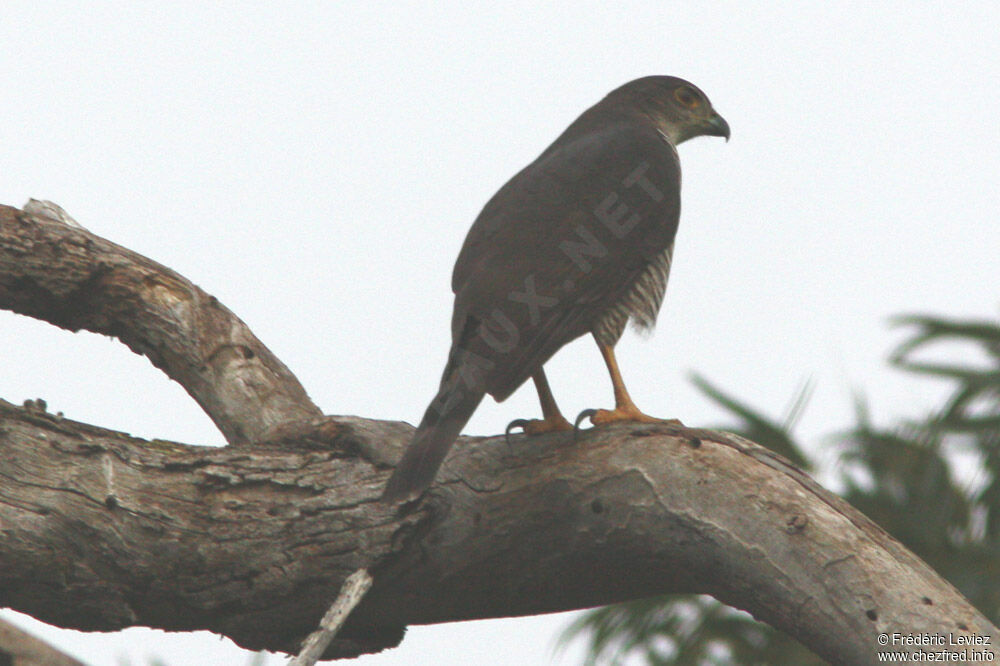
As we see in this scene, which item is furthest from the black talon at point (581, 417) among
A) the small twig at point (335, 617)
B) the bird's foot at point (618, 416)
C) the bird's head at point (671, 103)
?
the bird's head at point (671, 103)

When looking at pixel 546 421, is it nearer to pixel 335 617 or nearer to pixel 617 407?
pixel 617 407

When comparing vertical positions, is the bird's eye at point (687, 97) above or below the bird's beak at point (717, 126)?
above

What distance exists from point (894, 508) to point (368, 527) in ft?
14.9

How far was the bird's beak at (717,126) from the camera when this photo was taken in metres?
6.32

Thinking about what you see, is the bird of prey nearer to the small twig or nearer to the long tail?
the long tail

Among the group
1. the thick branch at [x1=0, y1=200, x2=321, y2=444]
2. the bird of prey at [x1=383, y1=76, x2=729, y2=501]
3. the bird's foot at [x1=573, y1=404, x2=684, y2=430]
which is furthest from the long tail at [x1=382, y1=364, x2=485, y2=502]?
the thick branch at [x1=0, y1=200, x2=321, y2=444]

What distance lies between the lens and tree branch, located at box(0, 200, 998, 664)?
3566 mm

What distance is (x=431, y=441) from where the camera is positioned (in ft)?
11.9

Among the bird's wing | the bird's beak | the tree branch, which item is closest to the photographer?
the tree branch

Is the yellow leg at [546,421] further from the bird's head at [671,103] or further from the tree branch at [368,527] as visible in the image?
the bird's head at [671,103]

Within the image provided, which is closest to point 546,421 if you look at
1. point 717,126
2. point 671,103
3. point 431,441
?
point 431,441

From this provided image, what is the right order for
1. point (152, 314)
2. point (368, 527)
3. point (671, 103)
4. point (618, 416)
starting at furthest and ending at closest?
1. point (671, 103)
2. point (152, 314)
3. point (618, 416)
4. point (368, 527)

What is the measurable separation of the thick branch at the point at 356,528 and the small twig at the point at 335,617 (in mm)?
108

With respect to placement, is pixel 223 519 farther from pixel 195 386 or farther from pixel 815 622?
pixel 815 622
